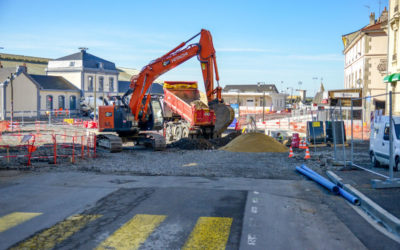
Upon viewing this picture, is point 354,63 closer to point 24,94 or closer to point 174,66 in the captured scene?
point 174,66

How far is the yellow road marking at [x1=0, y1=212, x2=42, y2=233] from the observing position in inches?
311

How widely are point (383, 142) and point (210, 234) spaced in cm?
965

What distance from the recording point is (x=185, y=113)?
26125 mm

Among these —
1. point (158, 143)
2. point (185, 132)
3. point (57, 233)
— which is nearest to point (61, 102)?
point (185, 132)

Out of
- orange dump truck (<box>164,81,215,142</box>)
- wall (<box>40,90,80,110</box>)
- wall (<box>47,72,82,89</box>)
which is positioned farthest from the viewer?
wall (<box>47,72,82,89</box>)

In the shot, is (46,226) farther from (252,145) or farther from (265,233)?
(252,145)

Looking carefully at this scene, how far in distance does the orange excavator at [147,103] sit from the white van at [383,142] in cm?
1073

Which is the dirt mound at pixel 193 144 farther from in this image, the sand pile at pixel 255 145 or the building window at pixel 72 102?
the building window at pixel 72 102

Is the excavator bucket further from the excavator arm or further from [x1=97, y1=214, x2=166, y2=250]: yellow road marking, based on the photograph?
A: [x1=97, y1=214, x2=166, y2=250]: yellow road marking

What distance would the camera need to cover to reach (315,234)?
293 inches

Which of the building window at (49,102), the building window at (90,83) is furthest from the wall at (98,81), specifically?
the building window at (49,102)

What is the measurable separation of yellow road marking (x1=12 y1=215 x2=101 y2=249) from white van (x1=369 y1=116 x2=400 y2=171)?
9.77m

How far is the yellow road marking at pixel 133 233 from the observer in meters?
6.79

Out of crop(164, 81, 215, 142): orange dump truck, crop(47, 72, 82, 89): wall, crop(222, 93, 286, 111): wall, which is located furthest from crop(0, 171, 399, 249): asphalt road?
crop(222, 93, 286, 111): wall
